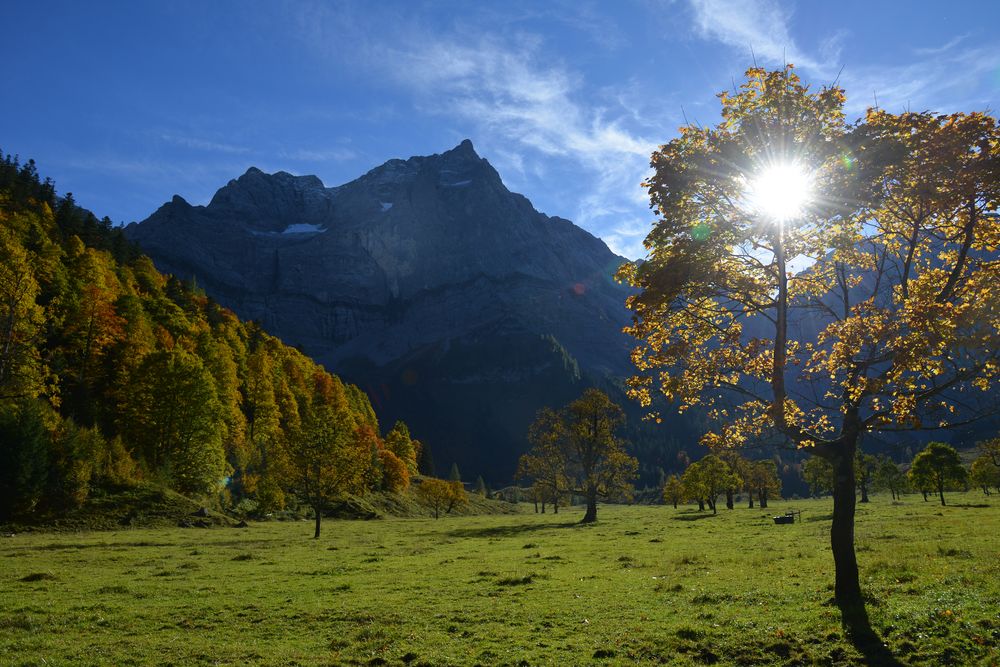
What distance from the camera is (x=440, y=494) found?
96.8 metres

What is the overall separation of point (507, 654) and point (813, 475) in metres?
95.7

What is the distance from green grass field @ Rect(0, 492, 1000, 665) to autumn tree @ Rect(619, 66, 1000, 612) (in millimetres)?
2438

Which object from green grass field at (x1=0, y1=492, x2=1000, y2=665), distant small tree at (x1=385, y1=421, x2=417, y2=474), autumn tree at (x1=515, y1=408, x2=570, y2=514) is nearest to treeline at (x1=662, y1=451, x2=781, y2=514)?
autumn tree at (x1=515, y1=408, x2=570, y2=514)

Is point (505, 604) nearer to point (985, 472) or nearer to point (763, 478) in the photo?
point (763, 478)

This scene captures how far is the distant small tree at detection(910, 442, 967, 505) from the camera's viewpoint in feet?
251

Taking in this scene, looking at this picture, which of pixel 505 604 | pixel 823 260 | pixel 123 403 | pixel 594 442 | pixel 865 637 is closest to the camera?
pixel 865 637

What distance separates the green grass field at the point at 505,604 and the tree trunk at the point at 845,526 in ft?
2.19

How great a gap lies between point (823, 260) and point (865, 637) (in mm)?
10739

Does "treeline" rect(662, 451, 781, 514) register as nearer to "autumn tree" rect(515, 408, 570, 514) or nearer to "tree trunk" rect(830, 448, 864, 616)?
"autumn tree" rect(515, 408, 570, 514)

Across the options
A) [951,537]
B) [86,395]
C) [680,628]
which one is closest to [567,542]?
[951,537]

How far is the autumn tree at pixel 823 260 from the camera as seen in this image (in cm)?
1373

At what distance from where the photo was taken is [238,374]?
10369 cm

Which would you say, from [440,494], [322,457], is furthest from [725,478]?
[322,457]

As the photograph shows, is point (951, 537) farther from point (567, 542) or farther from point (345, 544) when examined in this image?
point (345, 544)
